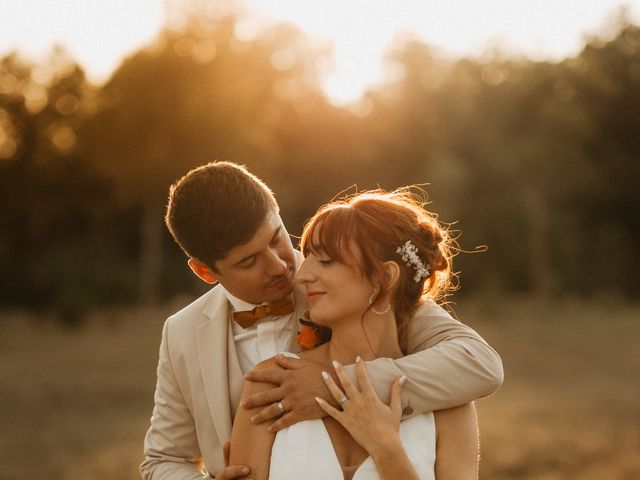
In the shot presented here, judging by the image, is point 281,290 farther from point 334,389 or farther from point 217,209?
point 334,389

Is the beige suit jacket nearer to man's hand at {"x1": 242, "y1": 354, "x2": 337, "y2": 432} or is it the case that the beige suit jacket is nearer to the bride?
the bride

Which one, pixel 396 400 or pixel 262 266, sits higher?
pixel 262 266

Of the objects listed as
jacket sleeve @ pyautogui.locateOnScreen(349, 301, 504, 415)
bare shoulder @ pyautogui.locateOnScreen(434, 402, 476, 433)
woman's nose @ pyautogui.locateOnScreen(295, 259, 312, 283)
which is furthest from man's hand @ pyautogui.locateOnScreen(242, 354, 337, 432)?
bare shoulder @ pyautogui.locateOnScreen(434, 402, 476, 433)

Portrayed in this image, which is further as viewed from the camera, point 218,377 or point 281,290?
point 281,290

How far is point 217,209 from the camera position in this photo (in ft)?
11.7

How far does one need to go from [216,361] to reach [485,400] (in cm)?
1091

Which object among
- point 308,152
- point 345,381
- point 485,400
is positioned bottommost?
point 485,400

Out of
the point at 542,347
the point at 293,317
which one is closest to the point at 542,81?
the point at 542,347

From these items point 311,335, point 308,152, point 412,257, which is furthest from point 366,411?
point 308,152

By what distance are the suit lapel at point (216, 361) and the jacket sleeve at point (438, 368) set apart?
2.17 ft

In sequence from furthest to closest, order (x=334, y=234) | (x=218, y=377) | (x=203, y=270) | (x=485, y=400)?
(x=485, y=400), (x=203, y=270), (x=218, y=377), (x=334, y=234)

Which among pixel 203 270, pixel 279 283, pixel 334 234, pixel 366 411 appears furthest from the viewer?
pixel 203 270

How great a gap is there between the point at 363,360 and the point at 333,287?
0.27m

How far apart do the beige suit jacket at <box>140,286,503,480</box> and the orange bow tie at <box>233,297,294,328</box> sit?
46 mm
